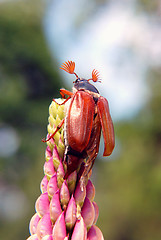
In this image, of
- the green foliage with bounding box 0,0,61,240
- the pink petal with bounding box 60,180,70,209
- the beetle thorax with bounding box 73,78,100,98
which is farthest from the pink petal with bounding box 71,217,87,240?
the green foliage with bounding box 0,0,61,240

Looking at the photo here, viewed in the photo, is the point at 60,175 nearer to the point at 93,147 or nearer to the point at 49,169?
the point at 49,169

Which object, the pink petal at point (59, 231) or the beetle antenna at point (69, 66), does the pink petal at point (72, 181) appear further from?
the beetle antenna at point (69, 66)

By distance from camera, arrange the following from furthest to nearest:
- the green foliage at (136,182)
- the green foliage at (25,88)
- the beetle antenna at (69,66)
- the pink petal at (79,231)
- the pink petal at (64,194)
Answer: the green foliage at (25,88), the green foliage at (136,182), the beetle antenna at (69,66), the pink petal at (64,194), the pink petal at (79,231)

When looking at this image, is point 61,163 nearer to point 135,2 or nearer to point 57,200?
point 57,200

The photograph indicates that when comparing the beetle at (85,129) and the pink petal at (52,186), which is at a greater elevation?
the beetle at (85,129)

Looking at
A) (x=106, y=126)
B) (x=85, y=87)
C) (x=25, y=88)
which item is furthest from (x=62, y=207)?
(x=25, y=88)

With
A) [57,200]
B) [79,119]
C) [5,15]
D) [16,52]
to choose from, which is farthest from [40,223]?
[5,15]

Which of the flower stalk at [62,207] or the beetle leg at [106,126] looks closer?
the flower stalk at [62,207]

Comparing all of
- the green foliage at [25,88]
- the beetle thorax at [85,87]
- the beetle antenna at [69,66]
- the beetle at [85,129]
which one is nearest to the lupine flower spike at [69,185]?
the beetle at [85,129]
